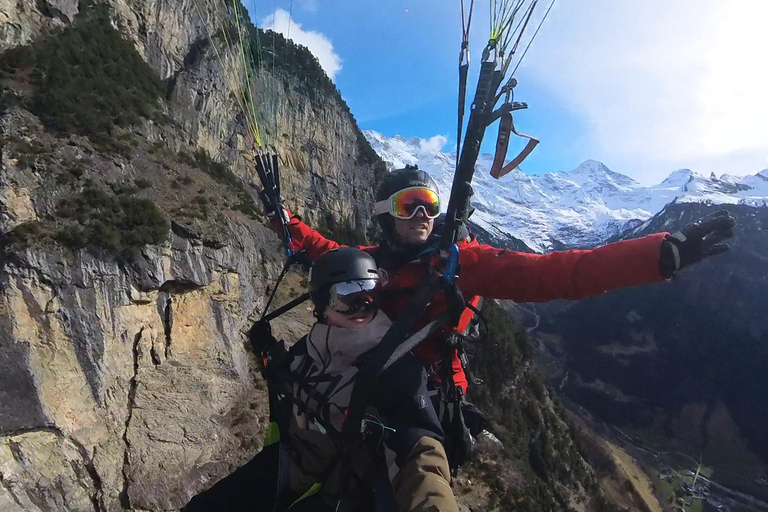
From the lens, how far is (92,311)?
35.0 feet

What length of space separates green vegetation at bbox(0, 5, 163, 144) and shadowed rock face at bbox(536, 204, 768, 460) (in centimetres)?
11563

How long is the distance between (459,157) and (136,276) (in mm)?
11601

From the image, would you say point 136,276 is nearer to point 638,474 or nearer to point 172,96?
point 172,96

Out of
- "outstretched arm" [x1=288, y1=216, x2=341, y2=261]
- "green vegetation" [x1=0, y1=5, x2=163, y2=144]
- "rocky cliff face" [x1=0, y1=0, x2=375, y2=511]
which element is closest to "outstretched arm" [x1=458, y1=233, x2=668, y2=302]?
"outstretched arm" [x1=288, y1=216, x2=341, y2=261]

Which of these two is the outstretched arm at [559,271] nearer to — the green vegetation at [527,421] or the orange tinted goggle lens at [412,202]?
the orange tinted goggle lens at [412,202]

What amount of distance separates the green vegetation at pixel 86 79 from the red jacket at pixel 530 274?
14957 mm

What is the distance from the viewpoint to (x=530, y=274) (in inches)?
127

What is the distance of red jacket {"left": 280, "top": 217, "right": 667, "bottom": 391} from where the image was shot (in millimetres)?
2738

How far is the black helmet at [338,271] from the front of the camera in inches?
144

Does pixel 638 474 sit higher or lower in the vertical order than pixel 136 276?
lower

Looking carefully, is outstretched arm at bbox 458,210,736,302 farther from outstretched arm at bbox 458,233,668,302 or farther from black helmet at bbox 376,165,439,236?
black helmet at bbox 376,165,439,236

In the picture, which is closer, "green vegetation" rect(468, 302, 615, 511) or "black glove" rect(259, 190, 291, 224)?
"black glove" rect(259, 190, 291, 224)

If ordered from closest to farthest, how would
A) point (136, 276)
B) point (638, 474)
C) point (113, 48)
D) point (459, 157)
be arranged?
point (459, 157) < point (136, 276) < point (113, 48) < point (638, 474)

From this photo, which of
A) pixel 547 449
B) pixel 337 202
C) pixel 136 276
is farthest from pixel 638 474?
pixel 136 276
